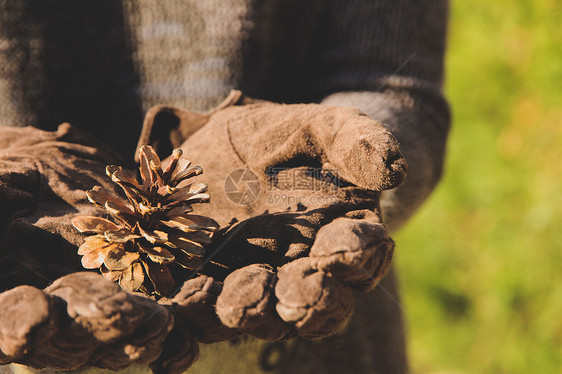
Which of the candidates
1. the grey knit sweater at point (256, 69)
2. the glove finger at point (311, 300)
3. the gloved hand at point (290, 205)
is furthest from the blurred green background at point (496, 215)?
the glove finger at point (311, 300)

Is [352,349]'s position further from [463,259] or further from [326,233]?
[463,259]

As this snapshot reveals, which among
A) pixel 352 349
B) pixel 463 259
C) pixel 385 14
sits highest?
pixel 385 14

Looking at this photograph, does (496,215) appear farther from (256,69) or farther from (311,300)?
(311,300)

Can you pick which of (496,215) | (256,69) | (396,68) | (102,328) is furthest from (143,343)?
(496,215)

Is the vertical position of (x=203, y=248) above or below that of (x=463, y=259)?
above

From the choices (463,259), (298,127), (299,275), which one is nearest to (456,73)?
(463,259)

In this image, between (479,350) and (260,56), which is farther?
(479,350)
